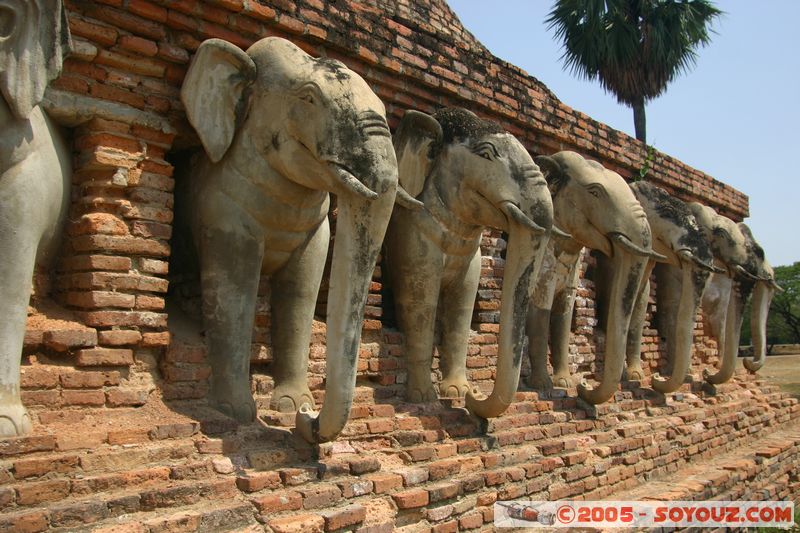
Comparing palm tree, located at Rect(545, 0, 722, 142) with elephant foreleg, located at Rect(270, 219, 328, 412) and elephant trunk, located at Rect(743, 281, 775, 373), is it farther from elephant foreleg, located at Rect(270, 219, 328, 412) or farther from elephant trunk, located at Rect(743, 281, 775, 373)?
elephant foreleg, located at Rect(270, 219, 328, 412)

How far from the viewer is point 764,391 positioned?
11289mm

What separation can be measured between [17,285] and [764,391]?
9.90m

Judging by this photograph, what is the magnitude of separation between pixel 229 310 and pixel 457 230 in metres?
1.89

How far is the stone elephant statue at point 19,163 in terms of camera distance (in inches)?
142

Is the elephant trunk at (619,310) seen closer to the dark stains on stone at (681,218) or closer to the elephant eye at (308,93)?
the dark stains on stone at (681,218)

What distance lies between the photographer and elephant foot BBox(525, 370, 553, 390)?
275 inches

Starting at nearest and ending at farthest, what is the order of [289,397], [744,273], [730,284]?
[289,397] → [744,273] → [730,284]

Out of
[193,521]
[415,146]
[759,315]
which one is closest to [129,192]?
[193,521]

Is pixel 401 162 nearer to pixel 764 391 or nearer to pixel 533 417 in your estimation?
pixel 533 417

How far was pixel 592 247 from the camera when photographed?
23.5 feet

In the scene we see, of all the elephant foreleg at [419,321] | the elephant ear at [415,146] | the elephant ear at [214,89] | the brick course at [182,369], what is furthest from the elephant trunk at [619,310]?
the elephant ear at [214,89]

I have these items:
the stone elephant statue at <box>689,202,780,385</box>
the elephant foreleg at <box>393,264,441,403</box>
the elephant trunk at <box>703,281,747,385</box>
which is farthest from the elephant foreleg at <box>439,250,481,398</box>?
the elephant trunk at <box>703,281,747,385</box>

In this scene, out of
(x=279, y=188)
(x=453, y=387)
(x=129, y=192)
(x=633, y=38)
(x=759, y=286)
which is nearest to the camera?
(x=129, y=192)

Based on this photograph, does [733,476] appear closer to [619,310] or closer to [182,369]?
[619,310]
